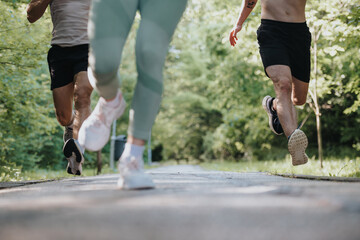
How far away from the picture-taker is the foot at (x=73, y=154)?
3584 mm

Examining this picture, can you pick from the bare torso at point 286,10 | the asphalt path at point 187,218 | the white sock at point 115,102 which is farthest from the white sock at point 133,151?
the bare torso at point 286,10

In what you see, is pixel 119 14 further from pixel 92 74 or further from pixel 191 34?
pixel 191 34

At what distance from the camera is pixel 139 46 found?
7.28ft

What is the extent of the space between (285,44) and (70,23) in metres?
2.06

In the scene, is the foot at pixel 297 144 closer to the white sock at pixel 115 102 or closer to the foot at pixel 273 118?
the foot at pixel 273 118

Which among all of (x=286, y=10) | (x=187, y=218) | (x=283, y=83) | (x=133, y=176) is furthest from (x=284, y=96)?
(x=187, y=218)

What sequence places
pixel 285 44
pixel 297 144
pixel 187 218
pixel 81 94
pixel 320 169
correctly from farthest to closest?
pixel 320 169, pixel 81 94, pixel 285 44, pixel 297 144, pixel 187 218

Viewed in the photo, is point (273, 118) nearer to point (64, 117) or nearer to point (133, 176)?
point (64, 117)

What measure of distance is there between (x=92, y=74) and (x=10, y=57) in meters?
5.16

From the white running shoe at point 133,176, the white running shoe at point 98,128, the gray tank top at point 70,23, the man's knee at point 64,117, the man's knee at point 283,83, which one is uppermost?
the gray tank top at point 70,23

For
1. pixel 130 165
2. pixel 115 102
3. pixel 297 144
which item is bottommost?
pixel 130 165

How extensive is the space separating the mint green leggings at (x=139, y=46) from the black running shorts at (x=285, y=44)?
161cm

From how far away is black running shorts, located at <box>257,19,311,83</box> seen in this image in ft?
12.0

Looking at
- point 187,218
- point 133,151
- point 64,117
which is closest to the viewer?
point 187,218
